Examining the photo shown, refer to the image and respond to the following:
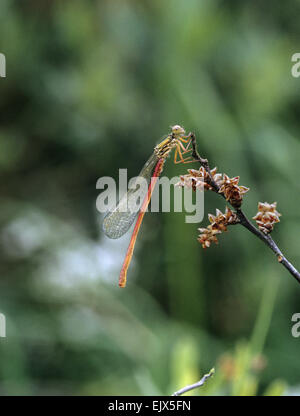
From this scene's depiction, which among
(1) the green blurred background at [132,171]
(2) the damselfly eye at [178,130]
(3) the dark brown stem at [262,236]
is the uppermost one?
(1) the green blurred background at [132,171]

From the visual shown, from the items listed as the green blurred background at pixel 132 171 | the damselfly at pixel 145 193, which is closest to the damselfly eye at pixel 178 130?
the damselfly at pixel 145 193

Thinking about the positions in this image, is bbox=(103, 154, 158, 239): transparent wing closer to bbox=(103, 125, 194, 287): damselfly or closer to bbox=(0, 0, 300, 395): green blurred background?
bbox=(103, 125, 194, 287): damselfly

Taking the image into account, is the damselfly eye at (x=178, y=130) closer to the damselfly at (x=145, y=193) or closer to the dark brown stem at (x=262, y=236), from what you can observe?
the damselfly at (x=145, y=193)

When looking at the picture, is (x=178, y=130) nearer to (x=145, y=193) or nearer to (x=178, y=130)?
(x=178, y=130)

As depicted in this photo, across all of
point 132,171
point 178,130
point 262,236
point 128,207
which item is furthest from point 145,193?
point 132,171

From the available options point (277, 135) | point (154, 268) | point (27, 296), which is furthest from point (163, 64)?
point (27, 296)

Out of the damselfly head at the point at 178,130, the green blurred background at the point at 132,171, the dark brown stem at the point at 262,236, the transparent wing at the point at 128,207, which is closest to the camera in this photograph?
the dark brown stem at the point at 262,236

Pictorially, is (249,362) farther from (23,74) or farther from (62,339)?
(23,74)

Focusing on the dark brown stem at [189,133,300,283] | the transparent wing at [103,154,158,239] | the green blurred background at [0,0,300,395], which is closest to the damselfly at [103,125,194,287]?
the transparent wing at [103,154,158,239]
